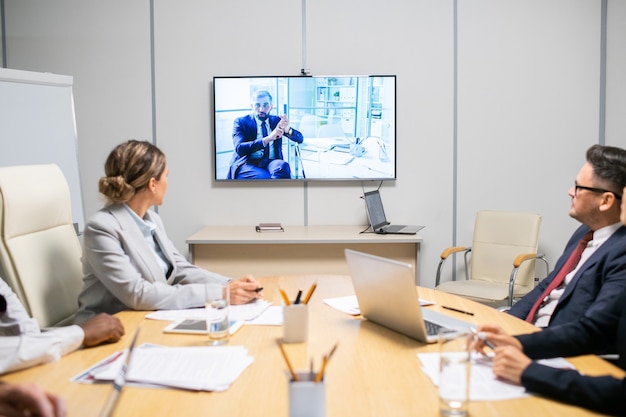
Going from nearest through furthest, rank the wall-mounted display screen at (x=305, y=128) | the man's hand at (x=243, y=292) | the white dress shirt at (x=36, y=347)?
the white dress shirt at (x=36, y=347)
the man's hand at (x=243, y=292)
the wall-mounted display screen at (x=305, y=128)

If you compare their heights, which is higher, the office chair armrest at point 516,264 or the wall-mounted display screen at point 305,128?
the wall-mounted display screen at point 305,128

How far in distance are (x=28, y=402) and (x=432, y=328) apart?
118 centimetres

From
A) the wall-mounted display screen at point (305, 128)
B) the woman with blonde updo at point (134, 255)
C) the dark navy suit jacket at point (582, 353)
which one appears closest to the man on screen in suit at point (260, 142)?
the wall-mounted display screen at point (305, 128)

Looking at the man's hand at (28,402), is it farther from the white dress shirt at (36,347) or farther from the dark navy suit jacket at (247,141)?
the dark navy suit jacket at (247,141)

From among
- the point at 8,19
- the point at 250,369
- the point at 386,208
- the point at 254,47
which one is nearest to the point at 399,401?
the point at 250,369

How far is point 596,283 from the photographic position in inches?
84.8

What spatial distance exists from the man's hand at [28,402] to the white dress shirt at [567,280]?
1.77 m

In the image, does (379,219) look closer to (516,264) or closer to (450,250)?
(450,250)

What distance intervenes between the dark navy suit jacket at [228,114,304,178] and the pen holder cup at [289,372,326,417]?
361 centimetres

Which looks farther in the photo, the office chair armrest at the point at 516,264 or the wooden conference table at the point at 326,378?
the office chair armrest at the point at 516,264

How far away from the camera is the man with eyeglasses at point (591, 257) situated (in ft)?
6.84

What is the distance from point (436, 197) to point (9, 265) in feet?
10.8

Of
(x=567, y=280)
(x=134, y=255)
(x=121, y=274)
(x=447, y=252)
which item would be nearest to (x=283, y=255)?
(x=447, y=252)

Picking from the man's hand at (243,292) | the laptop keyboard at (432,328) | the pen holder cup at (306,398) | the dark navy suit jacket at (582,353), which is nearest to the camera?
the pen holder cup at (306,398)
